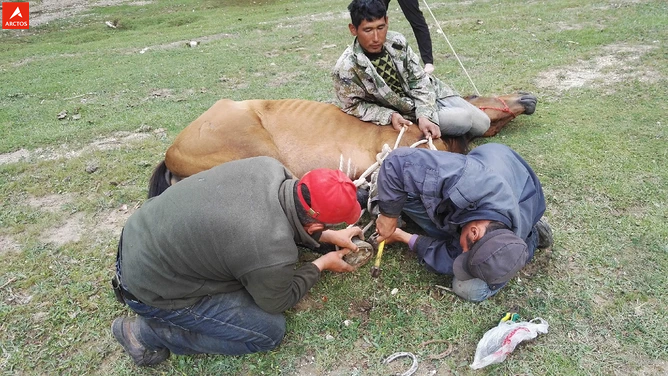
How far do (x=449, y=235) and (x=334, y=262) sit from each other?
80 centimetres

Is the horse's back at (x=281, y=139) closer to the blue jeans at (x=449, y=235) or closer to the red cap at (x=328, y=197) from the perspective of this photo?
the blue jeans at (x=449, y=235)

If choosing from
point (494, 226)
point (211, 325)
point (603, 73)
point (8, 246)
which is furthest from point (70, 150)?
point (603, 73)

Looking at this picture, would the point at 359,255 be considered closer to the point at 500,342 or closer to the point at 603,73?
the point at 500,342

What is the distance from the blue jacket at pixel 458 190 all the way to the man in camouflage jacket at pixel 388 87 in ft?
2.94

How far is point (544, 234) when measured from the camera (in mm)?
2982

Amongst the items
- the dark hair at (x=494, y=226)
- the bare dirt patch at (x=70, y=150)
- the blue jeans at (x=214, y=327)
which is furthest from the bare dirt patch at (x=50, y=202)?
the dark hair at (x=494, y=226)

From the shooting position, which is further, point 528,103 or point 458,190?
Result: point 528,103

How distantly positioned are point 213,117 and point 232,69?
12.3 feet

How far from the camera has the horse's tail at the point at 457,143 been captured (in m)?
3.96

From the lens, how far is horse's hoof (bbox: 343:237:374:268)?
3.01 meters

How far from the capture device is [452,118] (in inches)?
149

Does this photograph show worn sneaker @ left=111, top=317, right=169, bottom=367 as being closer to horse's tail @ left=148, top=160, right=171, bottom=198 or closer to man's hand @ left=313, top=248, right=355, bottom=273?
man's hand @ left=313, top=248, right=355, bottom=273

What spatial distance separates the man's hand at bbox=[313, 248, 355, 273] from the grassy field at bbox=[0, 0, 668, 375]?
0.12 m

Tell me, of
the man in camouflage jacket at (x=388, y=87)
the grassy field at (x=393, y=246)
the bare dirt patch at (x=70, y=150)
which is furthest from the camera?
the bare dirt patch at (x=70, y=150)
